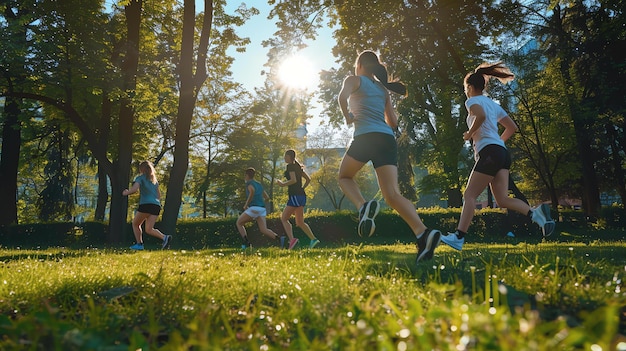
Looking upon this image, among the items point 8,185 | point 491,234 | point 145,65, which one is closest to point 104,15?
point 145,65

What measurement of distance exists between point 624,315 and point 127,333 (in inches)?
92.9

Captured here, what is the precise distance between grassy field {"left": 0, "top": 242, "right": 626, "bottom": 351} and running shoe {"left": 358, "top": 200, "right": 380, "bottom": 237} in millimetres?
1374

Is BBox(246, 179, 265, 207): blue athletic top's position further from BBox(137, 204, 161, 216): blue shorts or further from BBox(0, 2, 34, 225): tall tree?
BBox(0, 2, 34, 225): tall tree

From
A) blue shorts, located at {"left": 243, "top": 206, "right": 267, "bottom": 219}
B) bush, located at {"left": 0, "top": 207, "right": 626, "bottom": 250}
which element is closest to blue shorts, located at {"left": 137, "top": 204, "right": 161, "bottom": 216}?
blue shorts, located at {"left": 243, "top": 206, "right": 267, "bottom": 219}

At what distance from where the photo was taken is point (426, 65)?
1850cm

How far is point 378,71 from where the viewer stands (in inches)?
231

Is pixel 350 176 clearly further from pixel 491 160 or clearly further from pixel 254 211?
pixel 254 211

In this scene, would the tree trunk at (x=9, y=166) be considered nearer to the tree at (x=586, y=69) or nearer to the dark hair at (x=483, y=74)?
the dark hair at (x=483, y=74)

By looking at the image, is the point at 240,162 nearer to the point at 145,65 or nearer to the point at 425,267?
the point at 145,65

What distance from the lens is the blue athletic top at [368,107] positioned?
565 centimetres

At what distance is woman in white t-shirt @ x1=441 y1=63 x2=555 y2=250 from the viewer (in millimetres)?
6398

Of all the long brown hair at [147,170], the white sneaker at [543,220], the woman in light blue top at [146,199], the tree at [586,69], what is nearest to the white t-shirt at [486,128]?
the white sneaker at [543,220]

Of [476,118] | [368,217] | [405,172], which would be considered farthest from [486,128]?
[405,172]

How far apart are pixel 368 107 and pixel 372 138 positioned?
40 cm
